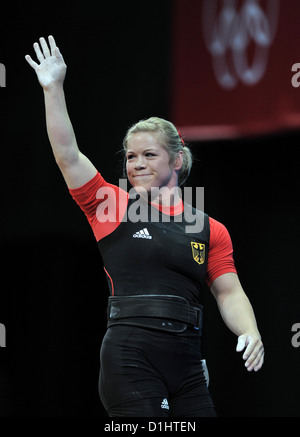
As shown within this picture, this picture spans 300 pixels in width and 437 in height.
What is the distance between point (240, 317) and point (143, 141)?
73 cm

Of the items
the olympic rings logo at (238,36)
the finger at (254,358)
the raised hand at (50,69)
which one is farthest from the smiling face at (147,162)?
the olympic rings logo at (238,36)

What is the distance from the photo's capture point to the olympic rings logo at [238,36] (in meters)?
4.00

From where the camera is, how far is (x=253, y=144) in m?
4.26

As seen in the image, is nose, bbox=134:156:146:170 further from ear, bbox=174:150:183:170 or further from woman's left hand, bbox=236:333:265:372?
woman's left hand, bbox=236:333:265:372

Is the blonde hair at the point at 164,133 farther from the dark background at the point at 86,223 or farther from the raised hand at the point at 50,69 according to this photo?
the dark background at the point at 86,223

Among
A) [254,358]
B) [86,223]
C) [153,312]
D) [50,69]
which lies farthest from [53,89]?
[86,223]

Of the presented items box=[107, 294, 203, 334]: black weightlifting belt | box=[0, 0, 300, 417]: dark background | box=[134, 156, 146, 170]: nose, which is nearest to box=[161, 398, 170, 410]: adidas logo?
box=[107, 294, 203, 334]: black weightlifting belt

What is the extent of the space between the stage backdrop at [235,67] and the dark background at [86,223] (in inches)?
7.4

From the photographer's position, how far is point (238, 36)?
13.7ft

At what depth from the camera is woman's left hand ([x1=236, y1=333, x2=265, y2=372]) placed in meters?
2.29

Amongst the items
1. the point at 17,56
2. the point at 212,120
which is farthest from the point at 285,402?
the point at 17,56

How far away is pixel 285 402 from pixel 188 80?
2072 mm

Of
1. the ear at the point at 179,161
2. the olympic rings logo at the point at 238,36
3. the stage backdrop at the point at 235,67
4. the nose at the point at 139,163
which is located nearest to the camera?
the nose at the point at 139,163

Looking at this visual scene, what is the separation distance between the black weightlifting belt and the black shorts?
0.02 m
